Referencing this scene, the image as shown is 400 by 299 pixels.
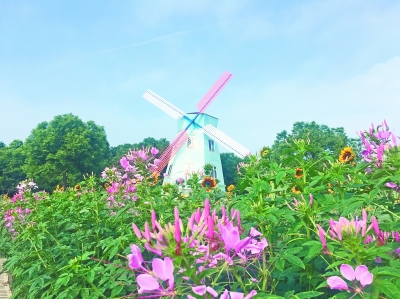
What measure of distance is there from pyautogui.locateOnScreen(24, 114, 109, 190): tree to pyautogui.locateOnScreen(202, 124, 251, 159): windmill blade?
1213 cm

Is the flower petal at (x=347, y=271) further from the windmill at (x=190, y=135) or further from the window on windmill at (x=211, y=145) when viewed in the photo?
the window on windmill at (x=211, y=145)

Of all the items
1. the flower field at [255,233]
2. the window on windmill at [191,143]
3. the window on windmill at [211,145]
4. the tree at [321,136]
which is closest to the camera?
the flower field at [255,233]

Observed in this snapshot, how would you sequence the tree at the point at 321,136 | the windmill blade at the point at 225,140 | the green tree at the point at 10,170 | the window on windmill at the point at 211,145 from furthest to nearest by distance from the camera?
the green tree at the point at 10,170 → the tree at the point at 321,136 → the window on windmill at the point at 211,145 → the windmill blade at the point at 225,140

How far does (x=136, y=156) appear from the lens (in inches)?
152

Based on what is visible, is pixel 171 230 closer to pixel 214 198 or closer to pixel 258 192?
pixel 258 192

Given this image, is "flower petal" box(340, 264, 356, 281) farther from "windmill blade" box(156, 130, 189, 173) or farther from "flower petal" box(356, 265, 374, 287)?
"windmill blade" box(156, 130, 189, 173)

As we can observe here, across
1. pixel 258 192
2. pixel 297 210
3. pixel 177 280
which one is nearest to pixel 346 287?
pixel 177 280

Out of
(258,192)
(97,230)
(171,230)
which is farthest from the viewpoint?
(97,230)

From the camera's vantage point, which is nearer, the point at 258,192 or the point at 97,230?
the point at 258,192

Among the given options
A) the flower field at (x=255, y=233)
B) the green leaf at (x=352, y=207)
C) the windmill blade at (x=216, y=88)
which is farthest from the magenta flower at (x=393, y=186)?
the windmill blade at (x=216, y=88)

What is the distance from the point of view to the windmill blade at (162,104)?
24.7 metres

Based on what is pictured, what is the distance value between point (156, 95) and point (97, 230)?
70.6ft

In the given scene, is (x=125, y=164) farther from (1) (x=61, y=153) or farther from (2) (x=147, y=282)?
(1) (x=61, y=153)

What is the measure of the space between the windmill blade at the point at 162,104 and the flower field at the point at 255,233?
64.7 feet
